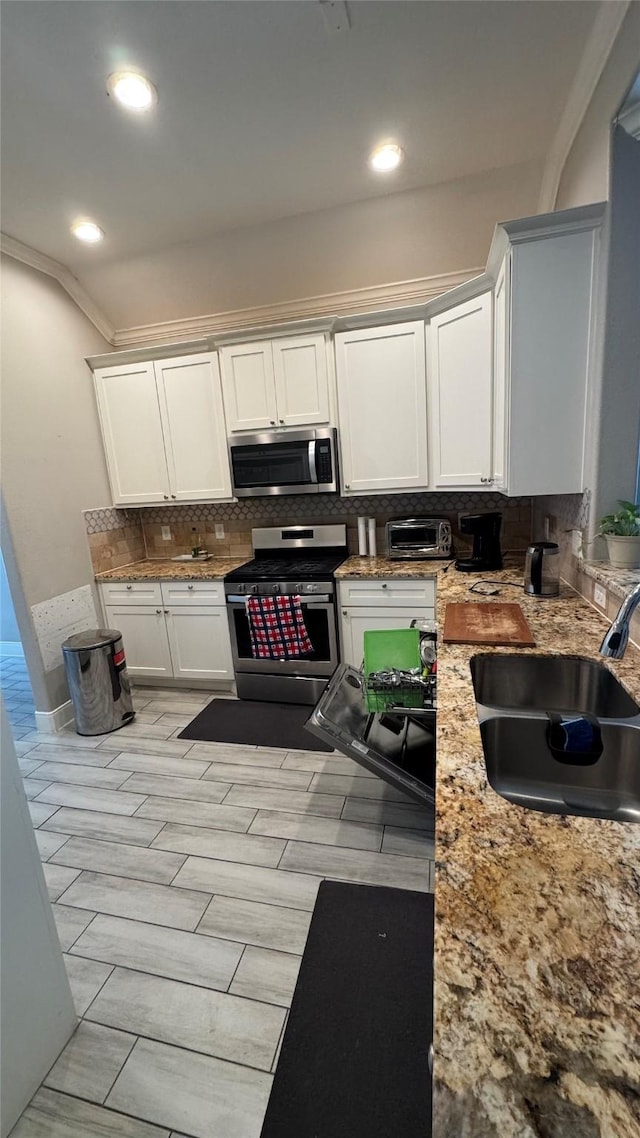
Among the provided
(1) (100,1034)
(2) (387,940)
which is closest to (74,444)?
(1) (100,1034)

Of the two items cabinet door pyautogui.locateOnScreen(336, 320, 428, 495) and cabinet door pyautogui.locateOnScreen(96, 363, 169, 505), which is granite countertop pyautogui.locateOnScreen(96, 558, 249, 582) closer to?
cabinet door pyautogui.locateOnScreen(96, 363, 169, 505)

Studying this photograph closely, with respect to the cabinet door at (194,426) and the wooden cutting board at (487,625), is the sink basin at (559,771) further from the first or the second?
the cabinet door at (194,426)

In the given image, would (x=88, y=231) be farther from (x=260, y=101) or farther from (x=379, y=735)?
(x=379, y=735)

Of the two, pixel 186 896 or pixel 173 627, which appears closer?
pixel 186 896

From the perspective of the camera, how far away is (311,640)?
3033 mm

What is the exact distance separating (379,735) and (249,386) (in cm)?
240

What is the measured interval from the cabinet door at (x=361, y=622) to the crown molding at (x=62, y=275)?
9.44 ft

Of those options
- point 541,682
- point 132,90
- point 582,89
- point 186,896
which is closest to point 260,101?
point 132,90

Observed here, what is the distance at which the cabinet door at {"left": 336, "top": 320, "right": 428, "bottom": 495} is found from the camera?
9.29 ft

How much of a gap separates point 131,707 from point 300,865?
5.87 ft

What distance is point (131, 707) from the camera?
311 cm

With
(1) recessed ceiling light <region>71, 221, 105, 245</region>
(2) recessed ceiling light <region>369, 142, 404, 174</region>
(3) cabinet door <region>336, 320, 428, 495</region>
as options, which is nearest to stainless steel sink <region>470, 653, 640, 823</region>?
(3) cabinet door <region>336, 320, 428, 495</region>

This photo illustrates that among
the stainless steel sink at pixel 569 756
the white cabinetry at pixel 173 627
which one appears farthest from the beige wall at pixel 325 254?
the stainless steel sink at pixel 569 756

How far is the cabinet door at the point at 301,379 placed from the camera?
297cm
